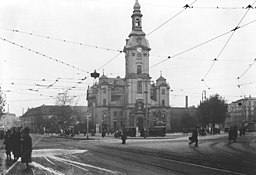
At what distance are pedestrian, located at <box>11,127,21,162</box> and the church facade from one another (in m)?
76.2

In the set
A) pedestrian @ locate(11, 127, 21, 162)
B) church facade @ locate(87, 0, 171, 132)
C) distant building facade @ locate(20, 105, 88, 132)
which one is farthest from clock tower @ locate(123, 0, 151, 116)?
pedestrian @ locate(11, 127, 21, 162)

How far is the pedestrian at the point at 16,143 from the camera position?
2164cm

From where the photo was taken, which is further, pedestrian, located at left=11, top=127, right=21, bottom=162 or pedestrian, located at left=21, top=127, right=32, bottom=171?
pedestrian, located at left=11, top=127, right=21, bottom=162

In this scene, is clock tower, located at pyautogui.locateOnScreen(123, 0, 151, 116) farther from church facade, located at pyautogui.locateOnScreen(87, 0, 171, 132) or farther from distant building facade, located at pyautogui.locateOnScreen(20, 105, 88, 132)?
distant building facade, located at pyautogui.locateOnScreen(20, 105, 88, 132)

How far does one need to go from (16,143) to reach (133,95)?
94.1 m

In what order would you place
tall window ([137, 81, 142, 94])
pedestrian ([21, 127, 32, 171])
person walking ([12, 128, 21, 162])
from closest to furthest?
pedestrian ([21, 127, 32, 171])
person walking ([12, 128, 21, 162])
tall window ([137, 81, 142, 94])

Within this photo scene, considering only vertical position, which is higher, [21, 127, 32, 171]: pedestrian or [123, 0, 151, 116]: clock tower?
[123, 0, 151, 116]: clock tower

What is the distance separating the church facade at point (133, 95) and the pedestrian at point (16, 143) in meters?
76.2

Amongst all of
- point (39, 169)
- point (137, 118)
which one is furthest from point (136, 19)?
point (39, 169)

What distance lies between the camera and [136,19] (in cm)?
10406

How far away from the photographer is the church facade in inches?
4279

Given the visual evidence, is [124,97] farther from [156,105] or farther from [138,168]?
[138,168]

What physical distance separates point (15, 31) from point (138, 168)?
13939 mm

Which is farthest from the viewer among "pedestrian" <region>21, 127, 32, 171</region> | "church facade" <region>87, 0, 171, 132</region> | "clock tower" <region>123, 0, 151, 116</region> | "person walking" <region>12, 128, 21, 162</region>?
"church facade" <region>87, 0, 171, 132</region>
